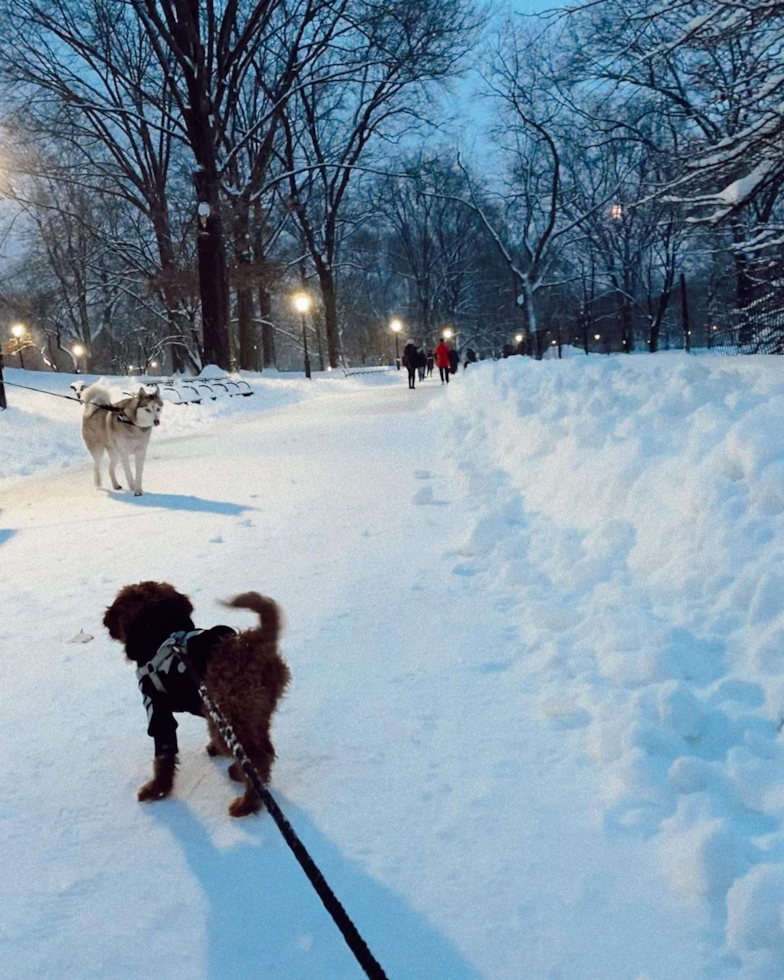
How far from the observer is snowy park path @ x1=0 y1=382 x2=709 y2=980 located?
210 cm

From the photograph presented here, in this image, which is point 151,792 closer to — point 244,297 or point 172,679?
point 172,679

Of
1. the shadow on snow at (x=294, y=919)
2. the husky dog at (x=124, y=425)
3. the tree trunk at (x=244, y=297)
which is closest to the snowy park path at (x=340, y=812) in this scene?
the shadow on snow at (x=294, y=919)

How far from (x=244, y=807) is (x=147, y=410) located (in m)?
6.84

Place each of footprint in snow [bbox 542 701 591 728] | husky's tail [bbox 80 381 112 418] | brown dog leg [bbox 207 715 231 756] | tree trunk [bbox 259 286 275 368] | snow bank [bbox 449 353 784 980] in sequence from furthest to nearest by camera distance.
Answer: tree trunk [bbox 259 286 275 368] < husky's tail [bbox 80 381 112 418] < footprint in snow [bbox 542 701 591 728] < brown dog leg [bbox 207 715 231 756] < snow bank [bbox 449 353 784 980]

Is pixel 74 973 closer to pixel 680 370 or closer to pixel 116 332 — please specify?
pixel 680 370

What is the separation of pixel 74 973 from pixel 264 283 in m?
29.1

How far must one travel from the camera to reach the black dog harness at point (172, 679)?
9.26ft

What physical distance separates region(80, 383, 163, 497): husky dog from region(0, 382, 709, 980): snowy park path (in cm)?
310

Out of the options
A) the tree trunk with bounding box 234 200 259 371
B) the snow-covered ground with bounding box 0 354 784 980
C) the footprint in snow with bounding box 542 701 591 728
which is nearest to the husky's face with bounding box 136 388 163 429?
the snow-covered ground with bounding box 0 354 784 980

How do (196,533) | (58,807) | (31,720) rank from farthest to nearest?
(196,533)
(31,720)
(58,807)

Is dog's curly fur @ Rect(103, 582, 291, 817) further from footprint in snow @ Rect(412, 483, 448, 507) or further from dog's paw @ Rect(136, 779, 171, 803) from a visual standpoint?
footprint in snow @ Rect(412, 483, 448, 507)

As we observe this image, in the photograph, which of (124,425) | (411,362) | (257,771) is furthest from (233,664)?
(411,362)

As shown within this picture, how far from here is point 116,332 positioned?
6103cm

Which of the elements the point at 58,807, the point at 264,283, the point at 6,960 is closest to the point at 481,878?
the point at 6,960
